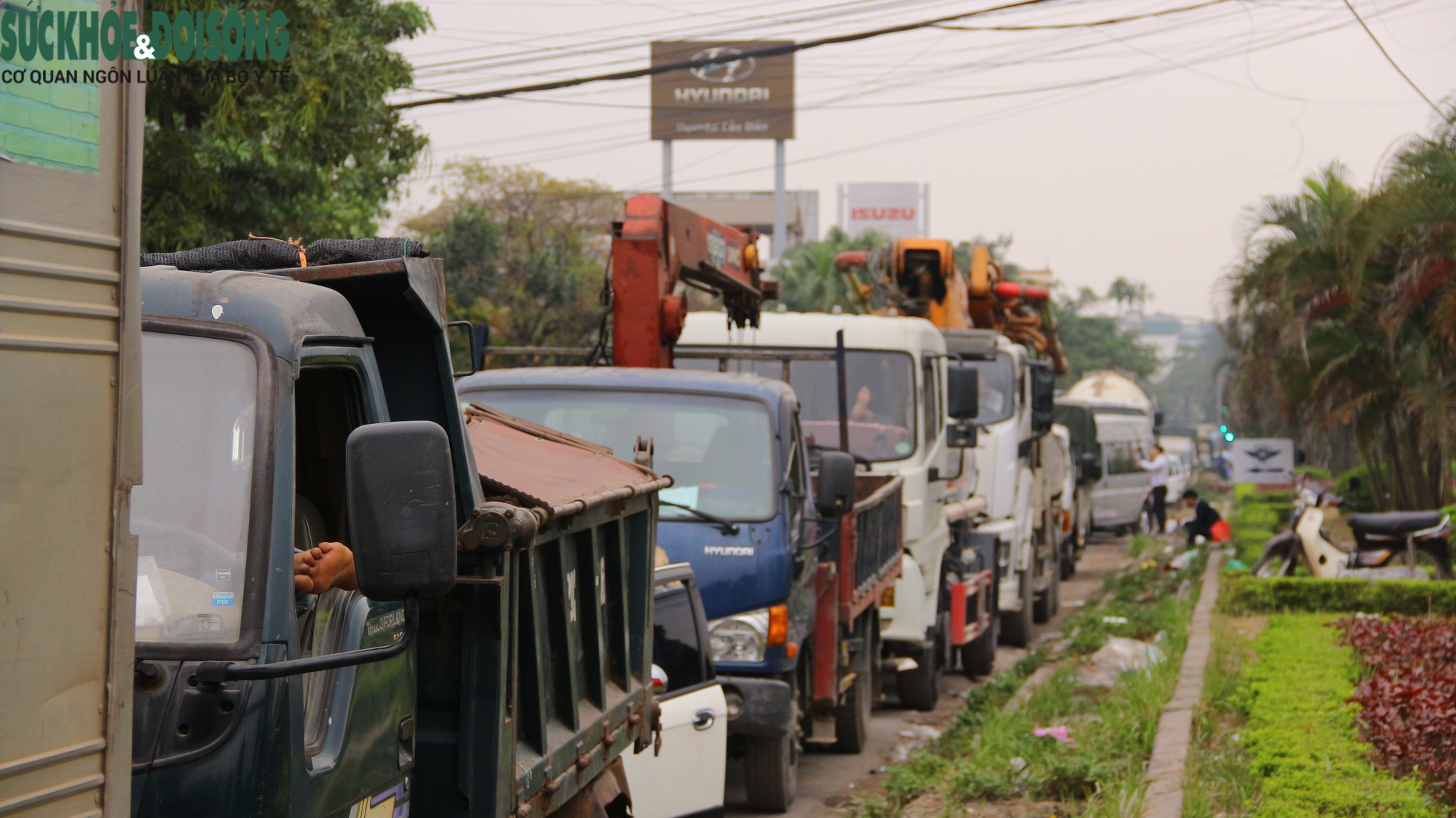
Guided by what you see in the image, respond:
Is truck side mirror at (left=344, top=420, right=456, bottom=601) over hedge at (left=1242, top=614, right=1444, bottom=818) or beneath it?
over

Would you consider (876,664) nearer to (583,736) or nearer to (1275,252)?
(583,736)

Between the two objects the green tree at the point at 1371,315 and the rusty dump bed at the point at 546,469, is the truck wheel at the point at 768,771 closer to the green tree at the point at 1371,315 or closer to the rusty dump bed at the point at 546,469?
the rusty dump bed at the point at 546,469

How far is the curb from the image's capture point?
21.8 feet

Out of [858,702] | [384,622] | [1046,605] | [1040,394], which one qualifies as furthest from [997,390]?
[384,622]

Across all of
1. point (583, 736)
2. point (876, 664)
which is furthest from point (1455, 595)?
point (583, 736)

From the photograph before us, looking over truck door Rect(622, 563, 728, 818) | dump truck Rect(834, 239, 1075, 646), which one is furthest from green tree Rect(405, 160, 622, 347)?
truck door Rect(622, 563, 728, 818)

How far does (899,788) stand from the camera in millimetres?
7844

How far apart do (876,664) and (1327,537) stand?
613 centimetres

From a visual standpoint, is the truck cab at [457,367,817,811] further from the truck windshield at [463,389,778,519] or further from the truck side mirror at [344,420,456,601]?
the truck side mirror at [344,420,456,601]

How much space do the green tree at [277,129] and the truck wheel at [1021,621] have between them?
7660mm

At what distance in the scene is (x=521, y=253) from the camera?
3041cm

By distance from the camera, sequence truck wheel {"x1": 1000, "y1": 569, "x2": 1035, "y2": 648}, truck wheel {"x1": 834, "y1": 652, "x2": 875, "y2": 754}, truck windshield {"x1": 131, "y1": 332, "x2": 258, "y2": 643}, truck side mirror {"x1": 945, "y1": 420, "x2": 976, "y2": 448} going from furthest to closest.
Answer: truck wheel {"x1": 1000, "y1": 569, "x2": 1035, "y2": 648}
truck side mirror {"x1": 945, "y1": 420, "x2": 976, "y2": 448}
truck wheel {"x1": 834, "y1": 652, "x2": 875, "y2": 754}
truck windshield {"x1": 131, "y1": 332, "x2": 258, "y2": 643}

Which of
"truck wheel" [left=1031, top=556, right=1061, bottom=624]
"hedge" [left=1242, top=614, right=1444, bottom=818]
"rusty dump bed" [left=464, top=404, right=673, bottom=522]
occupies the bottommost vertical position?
"truck wheel" [left=1031, top=556, right=1061, bottom=624]

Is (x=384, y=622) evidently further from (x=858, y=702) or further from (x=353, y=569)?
(x=858, y=702)
